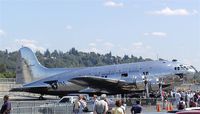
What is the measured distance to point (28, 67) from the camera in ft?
206

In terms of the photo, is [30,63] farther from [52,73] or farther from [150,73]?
[150,73]

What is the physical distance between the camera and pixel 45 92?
5569cm

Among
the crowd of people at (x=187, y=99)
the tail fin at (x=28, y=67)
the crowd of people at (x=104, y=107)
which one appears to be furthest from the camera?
the tail fin at (x=28, y=67)

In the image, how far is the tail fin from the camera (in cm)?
6244

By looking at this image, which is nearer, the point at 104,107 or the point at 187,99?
the point at 104,107

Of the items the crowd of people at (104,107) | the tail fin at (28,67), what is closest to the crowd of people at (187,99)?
the crowd of people at (104,107)

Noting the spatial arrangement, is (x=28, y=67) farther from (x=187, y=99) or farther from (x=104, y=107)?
(x=104, y=107)

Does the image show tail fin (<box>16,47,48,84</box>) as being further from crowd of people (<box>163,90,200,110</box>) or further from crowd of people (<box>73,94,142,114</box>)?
crowd of people (<box>73,94,142,114</box>)

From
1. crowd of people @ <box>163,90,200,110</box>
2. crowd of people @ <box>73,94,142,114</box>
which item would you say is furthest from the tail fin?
crowd of people @ <box>73,94,142,114</box>

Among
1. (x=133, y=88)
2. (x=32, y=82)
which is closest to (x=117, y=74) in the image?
(x=133, y=88)

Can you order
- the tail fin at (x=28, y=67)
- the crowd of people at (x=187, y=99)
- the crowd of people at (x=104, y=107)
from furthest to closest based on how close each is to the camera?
the tail fin at (x=28, y=67) < the crowd of people at (x=187, y=99) < the crowd of people at (x=104, y=107)

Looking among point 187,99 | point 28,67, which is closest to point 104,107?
point 187,99

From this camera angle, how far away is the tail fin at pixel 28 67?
62438mm

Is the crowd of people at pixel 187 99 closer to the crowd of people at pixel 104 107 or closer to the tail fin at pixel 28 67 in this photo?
the crowd of people at pixel 104 107
